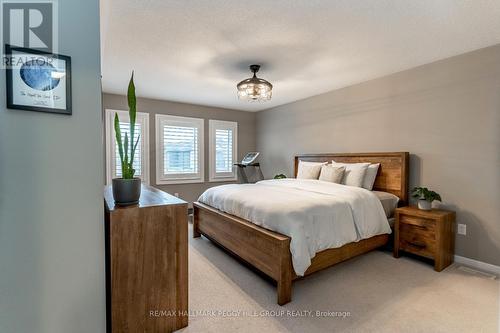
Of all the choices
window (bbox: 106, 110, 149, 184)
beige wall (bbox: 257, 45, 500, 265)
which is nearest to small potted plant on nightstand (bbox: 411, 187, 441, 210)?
beige wall (bbox: 257, 45, 500, 265)

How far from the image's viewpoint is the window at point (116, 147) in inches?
176

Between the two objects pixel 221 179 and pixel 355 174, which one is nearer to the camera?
pixel 355 174

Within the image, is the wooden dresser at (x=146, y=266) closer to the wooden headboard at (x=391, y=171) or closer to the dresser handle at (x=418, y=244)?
the dresser handle at (x=418, y=244)

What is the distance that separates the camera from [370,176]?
345 cm

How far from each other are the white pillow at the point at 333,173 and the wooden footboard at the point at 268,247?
99cm

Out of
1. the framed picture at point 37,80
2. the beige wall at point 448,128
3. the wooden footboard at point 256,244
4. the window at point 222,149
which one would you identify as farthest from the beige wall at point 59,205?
the window at point 222,149

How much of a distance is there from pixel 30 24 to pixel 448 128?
12.9 feet

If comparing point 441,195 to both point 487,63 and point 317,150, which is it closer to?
point 487,63

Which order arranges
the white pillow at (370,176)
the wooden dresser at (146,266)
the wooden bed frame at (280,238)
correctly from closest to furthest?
the wooden dresser at (146,266), the wooden bed frame at (280,238), the white pillow at (370,176)

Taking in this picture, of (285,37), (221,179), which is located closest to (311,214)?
(285,37)

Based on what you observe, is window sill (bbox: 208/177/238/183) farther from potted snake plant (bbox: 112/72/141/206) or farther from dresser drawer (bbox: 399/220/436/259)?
potted snake plant (bbox: 112/72/141/206)

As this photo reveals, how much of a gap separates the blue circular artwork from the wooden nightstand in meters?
3.46

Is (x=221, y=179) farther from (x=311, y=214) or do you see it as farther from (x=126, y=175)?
(x=126, y=175)

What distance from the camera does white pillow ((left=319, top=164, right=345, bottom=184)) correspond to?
3613mm
